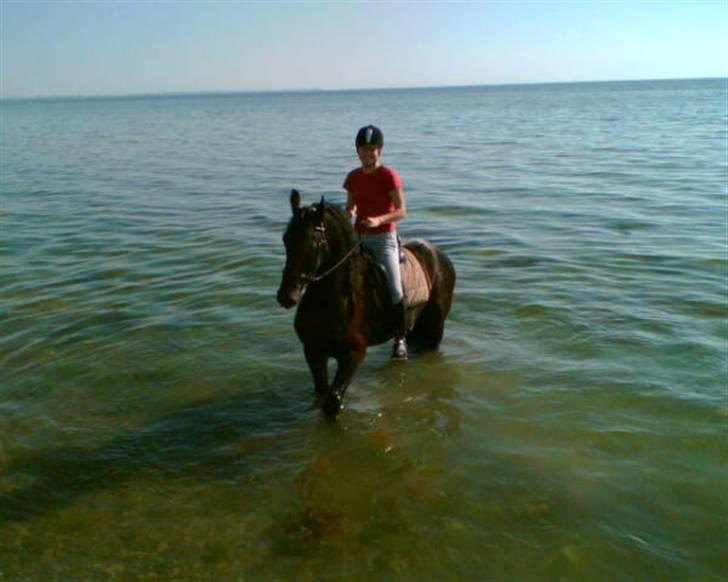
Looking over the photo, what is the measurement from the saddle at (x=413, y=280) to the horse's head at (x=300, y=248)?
6.56ft

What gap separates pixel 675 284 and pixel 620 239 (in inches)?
158

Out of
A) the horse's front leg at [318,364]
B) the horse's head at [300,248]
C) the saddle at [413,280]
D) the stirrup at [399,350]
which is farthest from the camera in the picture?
the stirrup at [399,350]

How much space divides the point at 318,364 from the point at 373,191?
2.02 meters

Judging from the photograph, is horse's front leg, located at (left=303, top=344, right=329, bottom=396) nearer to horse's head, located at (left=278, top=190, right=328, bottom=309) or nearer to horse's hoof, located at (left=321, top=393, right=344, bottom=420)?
horse's hoof, located at (left=321, top=393, right=344, bottom=420)

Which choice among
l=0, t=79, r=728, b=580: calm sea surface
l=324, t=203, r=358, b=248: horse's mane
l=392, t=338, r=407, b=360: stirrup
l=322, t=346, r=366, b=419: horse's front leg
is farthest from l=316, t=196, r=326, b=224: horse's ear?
l=392, t=338, r=407, b=360: stirrup

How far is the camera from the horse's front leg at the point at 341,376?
21.4 feet

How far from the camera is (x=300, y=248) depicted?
5.51 meters

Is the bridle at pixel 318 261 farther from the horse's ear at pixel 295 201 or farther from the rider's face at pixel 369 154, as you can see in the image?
the rider's face at pixel 369 154

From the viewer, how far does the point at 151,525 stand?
5219 millimetres

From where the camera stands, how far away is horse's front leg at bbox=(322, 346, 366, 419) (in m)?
6.53

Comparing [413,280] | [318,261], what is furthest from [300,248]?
[413,280]

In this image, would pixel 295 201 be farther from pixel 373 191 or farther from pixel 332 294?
pixel 373 191

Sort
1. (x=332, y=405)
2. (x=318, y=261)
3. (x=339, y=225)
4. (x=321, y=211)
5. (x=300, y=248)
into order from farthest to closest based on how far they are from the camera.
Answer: (x=332, y=405) < (x=339, y=225) < (x=318, y=261) < (x=321, y=211) < (x=300, y=248)

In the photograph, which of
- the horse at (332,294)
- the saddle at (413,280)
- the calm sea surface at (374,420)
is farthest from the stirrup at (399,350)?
the horse at (332,294)
